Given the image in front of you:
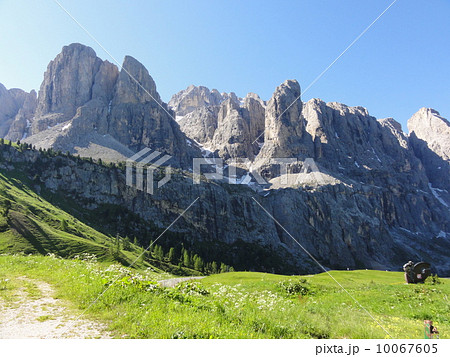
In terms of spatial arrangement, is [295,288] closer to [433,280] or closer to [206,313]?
[206,313]

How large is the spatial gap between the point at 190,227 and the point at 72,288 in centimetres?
17223

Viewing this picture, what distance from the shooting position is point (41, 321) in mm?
9500

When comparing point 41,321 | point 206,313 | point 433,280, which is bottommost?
point 433,280

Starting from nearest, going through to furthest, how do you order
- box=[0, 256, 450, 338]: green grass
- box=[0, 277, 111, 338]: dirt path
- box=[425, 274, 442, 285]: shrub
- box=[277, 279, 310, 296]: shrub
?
1. box=[0, 277, 111, 338]: dirt path
2. box=[0, 256, 450, 338]: green grass
3. box=[277, 279, 310, 296]: shrub
4. box=[425, 274, 442, 285]: shrub

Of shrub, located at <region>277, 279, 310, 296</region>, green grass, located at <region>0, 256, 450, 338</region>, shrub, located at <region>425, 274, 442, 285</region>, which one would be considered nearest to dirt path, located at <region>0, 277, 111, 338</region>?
green grass, located at <region>0, 256, 450, 338</region>

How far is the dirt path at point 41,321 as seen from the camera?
8547 mm

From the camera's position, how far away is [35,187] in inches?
5891

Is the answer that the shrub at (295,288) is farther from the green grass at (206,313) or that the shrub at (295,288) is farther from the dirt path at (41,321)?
the dirt path at (41,321)

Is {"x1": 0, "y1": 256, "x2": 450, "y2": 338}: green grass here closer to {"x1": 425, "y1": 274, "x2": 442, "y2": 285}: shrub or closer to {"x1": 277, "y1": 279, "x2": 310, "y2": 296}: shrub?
{"x1": 277, "y1": 279, "x2": 310, "y2": 296}: shrub

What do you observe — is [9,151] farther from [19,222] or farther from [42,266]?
[42,266]

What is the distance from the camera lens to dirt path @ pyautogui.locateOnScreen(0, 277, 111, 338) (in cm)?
855

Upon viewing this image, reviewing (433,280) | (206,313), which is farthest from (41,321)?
(433,280)

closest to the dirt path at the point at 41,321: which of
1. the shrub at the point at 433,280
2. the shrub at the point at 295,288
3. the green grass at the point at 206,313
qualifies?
the green grass at the point at 206,313
